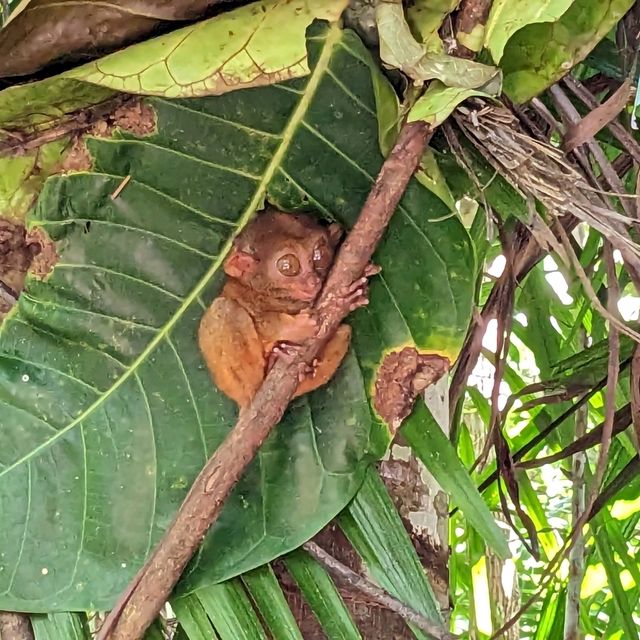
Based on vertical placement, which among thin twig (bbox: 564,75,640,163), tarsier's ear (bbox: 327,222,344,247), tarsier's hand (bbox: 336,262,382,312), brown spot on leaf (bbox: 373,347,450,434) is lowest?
brown spot on leaf (bbox: 373,347,450,434)

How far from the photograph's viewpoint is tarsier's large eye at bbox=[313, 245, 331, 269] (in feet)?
2.26

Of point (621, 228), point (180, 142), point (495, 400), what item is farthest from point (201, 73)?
point (495, 400)

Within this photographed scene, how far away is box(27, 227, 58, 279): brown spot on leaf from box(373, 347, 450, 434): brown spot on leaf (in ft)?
1.02

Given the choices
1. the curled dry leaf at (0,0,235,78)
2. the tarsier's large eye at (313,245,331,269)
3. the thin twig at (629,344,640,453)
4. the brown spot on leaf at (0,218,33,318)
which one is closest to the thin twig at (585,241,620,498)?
the thin twig at (629,344,640,453)

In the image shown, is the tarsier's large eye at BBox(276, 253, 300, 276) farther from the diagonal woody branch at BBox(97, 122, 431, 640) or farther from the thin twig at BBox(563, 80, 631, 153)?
the thin twig at BBox(563, 80, 631, 153)

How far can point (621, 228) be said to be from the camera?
2.09ft

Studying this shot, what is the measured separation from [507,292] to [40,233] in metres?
0.48

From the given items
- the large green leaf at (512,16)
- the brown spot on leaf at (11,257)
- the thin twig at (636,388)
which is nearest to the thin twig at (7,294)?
the brown spot on leaf at (11,257)

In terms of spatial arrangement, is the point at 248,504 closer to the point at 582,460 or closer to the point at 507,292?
the point at 507,292

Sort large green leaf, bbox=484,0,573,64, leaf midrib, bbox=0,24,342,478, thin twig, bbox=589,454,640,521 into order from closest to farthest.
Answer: large green leaf, bbox=484,0,573,64 < leaf midrib, bbox=0,24,342,478 < thin twig, bbox=589,454,640,521

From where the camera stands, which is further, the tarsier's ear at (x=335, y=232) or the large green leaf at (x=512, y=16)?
the tarsier's ear at (x=335, y=232)

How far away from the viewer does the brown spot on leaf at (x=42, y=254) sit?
2.33 feet

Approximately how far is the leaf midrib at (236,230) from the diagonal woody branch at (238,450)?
0.10 metres

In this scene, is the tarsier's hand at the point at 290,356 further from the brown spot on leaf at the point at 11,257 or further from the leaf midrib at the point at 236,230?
the brown spot on leaf at the point at 11,257
